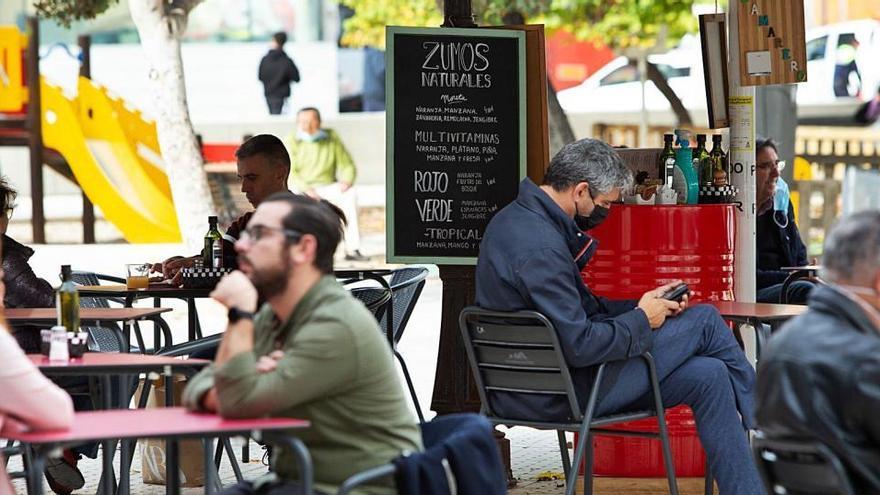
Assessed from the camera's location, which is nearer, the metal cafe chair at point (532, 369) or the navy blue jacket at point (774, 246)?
the metal cafe chair at point (532, 369)

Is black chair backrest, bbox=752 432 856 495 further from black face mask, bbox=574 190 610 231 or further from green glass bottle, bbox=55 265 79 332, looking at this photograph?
green glass bottle, bbox=55 265 79 332

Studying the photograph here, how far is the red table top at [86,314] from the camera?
608 centimetres

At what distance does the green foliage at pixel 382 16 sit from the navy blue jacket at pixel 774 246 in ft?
48.4

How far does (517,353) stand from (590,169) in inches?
28.0

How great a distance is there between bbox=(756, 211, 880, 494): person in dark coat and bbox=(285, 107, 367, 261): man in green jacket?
16039mm

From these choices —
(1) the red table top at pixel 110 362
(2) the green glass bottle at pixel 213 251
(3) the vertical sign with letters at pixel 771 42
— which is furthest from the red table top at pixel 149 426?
(3) the vertical sign with letters at pixel 771 42

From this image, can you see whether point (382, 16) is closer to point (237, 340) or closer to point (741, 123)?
point (741, 123)

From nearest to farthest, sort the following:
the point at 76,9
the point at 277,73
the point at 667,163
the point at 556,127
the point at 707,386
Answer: the point at 707,386 < the point at 667,163 < the point at 76,9 < the point at 556,127 < the point at 277,73

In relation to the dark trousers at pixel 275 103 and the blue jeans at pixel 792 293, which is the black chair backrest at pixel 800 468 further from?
the dark trousers at pixel 275 103

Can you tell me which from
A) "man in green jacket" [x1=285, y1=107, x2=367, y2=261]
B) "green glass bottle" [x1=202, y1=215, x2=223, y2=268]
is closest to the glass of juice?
"green glass bottle" [x1=202, y1=215, x2=223, y2=268]

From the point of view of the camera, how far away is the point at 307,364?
12.7 feet

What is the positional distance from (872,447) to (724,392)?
85.2 inches

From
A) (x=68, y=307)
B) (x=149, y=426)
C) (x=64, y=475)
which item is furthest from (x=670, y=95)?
(x=149, y=426)

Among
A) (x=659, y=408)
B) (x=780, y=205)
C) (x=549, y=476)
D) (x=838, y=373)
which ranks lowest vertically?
(x=549, y=476)
